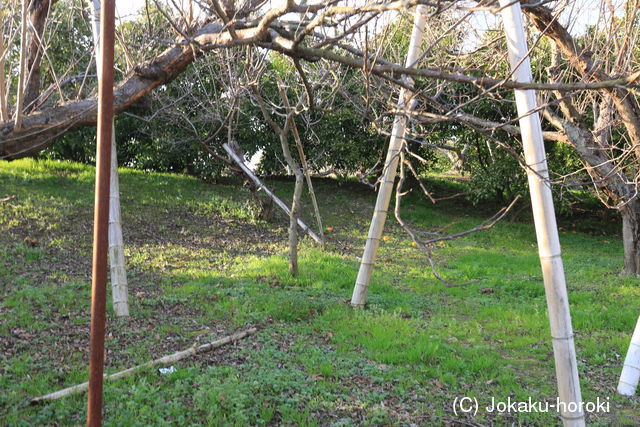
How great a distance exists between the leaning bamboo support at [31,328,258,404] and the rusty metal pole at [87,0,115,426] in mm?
1508

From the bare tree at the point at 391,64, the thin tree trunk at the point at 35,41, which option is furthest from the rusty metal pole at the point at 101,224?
the thin tree trunk at the point at 35,41

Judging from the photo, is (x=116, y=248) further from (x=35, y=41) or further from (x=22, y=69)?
(x=35, y=41)

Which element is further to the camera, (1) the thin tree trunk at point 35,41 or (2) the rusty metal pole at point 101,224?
(1) the thin tree trunk at point 35,41

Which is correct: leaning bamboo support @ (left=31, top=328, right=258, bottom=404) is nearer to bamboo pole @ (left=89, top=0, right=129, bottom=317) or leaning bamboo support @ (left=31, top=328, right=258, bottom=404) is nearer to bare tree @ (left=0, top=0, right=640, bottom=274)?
bamboo pole @ (left=89, top=0, right=129, bottom=317)

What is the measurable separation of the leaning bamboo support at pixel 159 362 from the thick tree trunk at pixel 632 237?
22.3 feet

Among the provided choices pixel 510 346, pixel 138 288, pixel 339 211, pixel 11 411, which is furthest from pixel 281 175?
pixel 11 411

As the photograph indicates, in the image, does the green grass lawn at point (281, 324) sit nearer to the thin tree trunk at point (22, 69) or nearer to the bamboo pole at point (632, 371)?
the bamboo pole at point (632, 371)

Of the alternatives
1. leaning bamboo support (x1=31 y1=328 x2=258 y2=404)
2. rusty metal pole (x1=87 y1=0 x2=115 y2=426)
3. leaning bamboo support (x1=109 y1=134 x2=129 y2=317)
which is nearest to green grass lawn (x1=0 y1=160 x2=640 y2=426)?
leaning bamboo support (x1=31 y1=328 x2=258 y2=404)

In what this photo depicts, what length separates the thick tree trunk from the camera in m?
8.91

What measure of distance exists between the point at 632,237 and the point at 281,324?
257 inches

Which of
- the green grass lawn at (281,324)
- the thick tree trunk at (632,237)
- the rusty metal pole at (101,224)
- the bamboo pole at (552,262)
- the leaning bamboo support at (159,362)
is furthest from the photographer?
the thick tree trunk at (632,237)


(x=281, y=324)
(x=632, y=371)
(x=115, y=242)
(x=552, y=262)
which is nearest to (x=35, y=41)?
(x=115, y=242)

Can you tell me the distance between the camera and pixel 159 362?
15.0 feet

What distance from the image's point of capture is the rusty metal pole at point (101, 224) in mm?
2570
